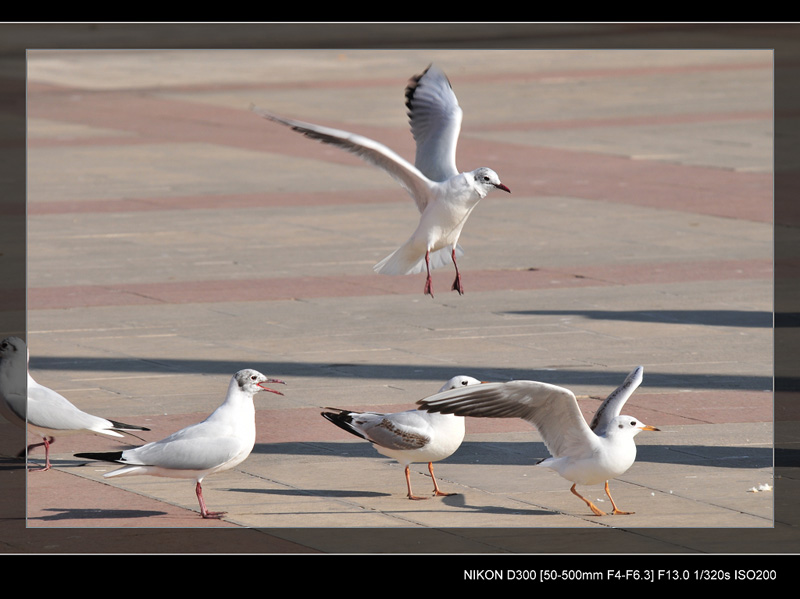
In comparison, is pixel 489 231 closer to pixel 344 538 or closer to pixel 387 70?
pixel 344 538

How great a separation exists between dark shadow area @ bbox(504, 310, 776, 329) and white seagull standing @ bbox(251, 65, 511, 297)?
6.50 metres

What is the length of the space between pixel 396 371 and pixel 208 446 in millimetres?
4074

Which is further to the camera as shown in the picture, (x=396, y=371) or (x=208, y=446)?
(x=396, y=371)

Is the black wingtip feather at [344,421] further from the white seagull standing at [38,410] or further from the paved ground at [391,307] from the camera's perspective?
the white seagull standing at [38,410]

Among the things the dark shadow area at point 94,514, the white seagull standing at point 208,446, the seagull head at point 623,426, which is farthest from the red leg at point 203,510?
the seagull head at point 623,426

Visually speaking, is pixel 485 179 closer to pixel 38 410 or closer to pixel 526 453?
pixel 38 410

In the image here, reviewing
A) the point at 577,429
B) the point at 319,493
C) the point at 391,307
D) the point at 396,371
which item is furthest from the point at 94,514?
the point at 391,307

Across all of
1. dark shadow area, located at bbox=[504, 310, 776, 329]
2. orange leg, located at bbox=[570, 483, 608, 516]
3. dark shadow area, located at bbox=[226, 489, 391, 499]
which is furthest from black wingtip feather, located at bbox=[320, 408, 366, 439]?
dark shadow area, located at bbox=[504, 310, 776, 329]

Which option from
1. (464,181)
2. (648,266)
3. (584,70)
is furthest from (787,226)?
(584,70)

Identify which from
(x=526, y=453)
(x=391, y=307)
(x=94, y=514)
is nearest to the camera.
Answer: (x=94, y=514)

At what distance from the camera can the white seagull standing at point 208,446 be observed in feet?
25.1

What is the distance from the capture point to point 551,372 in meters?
11.6

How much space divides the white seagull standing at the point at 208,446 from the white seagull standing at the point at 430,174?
133 cm

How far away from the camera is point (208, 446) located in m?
7.69
